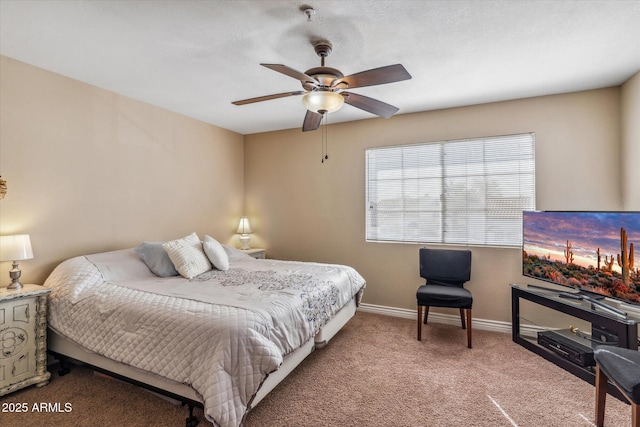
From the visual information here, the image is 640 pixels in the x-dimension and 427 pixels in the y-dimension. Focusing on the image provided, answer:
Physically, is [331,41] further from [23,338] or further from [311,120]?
[23,338]

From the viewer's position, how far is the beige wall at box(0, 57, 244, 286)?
8.32 ft

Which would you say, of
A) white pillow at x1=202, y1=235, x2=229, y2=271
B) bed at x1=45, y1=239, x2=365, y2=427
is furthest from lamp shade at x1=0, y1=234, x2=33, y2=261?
white pillow at x1=202, y1=235, x2=229, y2=271

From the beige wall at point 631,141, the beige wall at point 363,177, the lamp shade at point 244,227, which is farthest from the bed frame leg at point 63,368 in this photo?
the beige wall at point 631,141

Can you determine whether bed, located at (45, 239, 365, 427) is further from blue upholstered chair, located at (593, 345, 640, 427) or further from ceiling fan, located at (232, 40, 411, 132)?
blue upholstered chair, located at (593, 345, 640, 427)

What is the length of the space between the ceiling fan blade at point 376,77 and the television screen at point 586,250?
1965 millimetres

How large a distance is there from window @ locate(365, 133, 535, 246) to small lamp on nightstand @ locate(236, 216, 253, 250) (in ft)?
6.02

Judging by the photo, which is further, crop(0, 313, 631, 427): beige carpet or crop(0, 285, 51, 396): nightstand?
crop(0, 285, 51, 396): nightstand

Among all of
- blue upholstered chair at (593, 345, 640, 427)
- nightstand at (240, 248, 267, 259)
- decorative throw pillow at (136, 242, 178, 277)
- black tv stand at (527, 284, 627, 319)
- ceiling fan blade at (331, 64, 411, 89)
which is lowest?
blue upholstered chair at (593, 345, 640, 427)

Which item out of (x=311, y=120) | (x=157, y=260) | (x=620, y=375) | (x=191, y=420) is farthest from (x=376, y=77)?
(x=157, y=260)

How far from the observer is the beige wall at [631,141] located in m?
2.68

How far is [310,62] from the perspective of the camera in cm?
252

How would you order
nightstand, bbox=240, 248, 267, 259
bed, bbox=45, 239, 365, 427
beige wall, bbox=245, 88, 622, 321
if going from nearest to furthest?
1. bed, bbox=45, 239, 365, 427
2. beige wall, bbox=245, 88, 622, 321
3. nightstand, bbox=240, 248, 267, 259

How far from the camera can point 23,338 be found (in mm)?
2273

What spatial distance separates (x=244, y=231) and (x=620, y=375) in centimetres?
415
